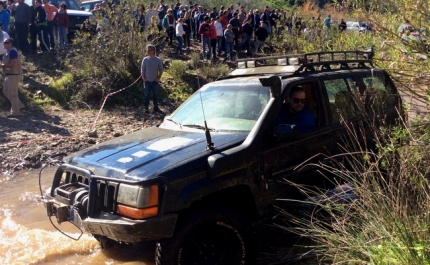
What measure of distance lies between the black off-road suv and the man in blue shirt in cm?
5

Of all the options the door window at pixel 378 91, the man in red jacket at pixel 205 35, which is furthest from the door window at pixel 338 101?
the man in red jacket at pixel 205 35

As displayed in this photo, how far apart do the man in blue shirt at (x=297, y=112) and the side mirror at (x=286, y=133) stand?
51cm

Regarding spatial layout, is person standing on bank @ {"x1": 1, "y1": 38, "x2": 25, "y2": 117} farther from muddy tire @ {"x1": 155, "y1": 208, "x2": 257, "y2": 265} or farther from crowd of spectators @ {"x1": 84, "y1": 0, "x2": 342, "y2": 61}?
muddy tire @ {"x1": 155, "y1": 208, "x2": 257, "y2": 265}

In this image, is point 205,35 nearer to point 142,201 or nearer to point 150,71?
point 150,71

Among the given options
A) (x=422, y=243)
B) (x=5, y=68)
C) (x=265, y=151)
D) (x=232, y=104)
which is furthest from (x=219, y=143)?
(x=5, y=68)

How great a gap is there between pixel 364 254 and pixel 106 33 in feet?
38.9

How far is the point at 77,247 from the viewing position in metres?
5.52

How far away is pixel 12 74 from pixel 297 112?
8.28 metres

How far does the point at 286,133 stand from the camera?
446 cm

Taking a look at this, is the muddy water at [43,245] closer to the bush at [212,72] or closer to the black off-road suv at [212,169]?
the black off-road suv at [212,169]

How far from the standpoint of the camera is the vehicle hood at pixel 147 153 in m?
4.07

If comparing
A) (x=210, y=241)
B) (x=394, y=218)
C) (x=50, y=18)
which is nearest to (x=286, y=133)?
(x=210, y=241)

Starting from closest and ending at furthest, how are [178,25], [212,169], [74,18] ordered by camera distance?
1. [212,169]
2. [74,18]
3. [178,25]

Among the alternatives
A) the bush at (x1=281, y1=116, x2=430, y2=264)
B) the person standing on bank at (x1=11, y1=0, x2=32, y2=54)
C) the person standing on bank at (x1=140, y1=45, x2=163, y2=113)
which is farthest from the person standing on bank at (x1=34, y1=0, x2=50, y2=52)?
the bush at (x1=281, y1=116, x2=430, y2=264)
